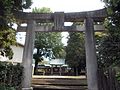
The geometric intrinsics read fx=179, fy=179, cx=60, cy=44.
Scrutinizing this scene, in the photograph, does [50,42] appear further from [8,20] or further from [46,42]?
[8,20]

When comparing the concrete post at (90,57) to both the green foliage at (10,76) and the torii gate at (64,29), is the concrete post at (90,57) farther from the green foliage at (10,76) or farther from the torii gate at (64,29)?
the green foliage at (10,76)

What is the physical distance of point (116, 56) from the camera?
797cm

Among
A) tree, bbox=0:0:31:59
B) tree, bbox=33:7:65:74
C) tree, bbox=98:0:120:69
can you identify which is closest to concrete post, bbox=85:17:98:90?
tree, bbox=98:0:120:69

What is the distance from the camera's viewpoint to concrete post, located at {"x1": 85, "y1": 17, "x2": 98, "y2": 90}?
9.74 m

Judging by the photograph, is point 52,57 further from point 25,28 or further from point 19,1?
point 19,1

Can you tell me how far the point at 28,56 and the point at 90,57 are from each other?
356 centimetres

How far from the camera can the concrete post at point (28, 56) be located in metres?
10.1

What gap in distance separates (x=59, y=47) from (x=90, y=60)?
2014 centimetres

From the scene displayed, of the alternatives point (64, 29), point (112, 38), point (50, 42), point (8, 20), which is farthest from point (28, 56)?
point (50, 42)

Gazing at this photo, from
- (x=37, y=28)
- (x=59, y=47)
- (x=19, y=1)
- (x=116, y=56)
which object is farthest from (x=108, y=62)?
(x=59, y=47)

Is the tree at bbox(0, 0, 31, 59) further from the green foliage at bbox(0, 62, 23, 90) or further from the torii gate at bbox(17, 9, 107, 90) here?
the torii gate at bbox(17, 9, 107, 90)

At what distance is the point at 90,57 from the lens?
32.9 feet

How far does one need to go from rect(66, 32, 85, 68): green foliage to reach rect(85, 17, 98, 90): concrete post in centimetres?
1400

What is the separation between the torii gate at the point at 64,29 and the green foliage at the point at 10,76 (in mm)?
413
